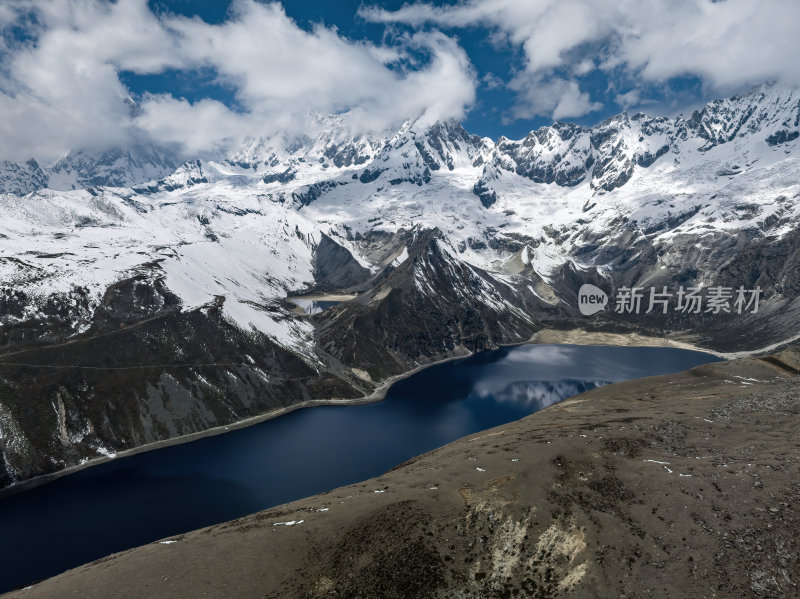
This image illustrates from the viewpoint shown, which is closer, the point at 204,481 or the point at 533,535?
the point at 533,535

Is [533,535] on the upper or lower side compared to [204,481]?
lower

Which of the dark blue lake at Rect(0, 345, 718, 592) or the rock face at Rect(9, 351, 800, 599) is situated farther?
the dark blue lake at Rect(0, 345, 718, 592)

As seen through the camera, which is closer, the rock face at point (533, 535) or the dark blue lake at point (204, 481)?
the rock face at point (533, 535)

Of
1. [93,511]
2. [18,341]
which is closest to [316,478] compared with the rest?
[93,511]

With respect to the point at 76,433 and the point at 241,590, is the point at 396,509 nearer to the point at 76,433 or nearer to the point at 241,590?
the point at 241,590
